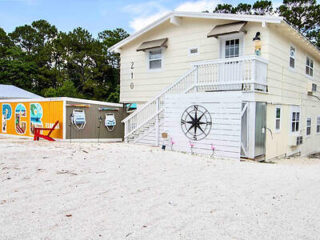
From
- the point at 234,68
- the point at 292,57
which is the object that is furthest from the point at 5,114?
the point at 292,57

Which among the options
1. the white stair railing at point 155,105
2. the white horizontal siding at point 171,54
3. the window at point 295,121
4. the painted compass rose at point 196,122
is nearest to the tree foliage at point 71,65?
the white horizontal siding at point 171,54

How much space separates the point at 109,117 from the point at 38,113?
11.2 ft

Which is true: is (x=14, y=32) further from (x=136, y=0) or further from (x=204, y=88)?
(x=204, y=88)

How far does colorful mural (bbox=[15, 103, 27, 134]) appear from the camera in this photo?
13820 millimetres

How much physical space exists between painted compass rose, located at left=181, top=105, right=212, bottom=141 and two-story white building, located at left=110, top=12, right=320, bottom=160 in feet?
0.11

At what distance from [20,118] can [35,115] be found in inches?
60.9

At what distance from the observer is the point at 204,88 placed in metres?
9.70

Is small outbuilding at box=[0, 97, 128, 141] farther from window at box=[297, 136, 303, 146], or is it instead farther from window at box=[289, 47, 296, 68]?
window at box=[297, 136, 303, 146]

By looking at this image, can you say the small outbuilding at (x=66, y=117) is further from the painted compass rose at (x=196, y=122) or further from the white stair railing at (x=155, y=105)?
the painted compass rose at (x=196, y=122)

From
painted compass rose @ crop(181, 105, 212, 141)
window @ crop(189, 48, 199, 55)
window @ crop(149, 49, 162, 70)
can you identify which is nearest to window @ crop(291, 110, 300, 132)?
window @ crop(189, 48, 199, 55)

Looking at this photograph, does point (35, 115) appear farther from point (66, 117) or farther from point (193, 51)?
point (193, 51)

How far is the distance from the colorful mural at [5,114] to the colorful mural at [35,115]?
239 cm

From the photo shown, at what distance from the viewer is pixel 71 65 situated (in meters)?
30.4

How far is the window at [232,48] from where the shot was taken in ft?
34.2
